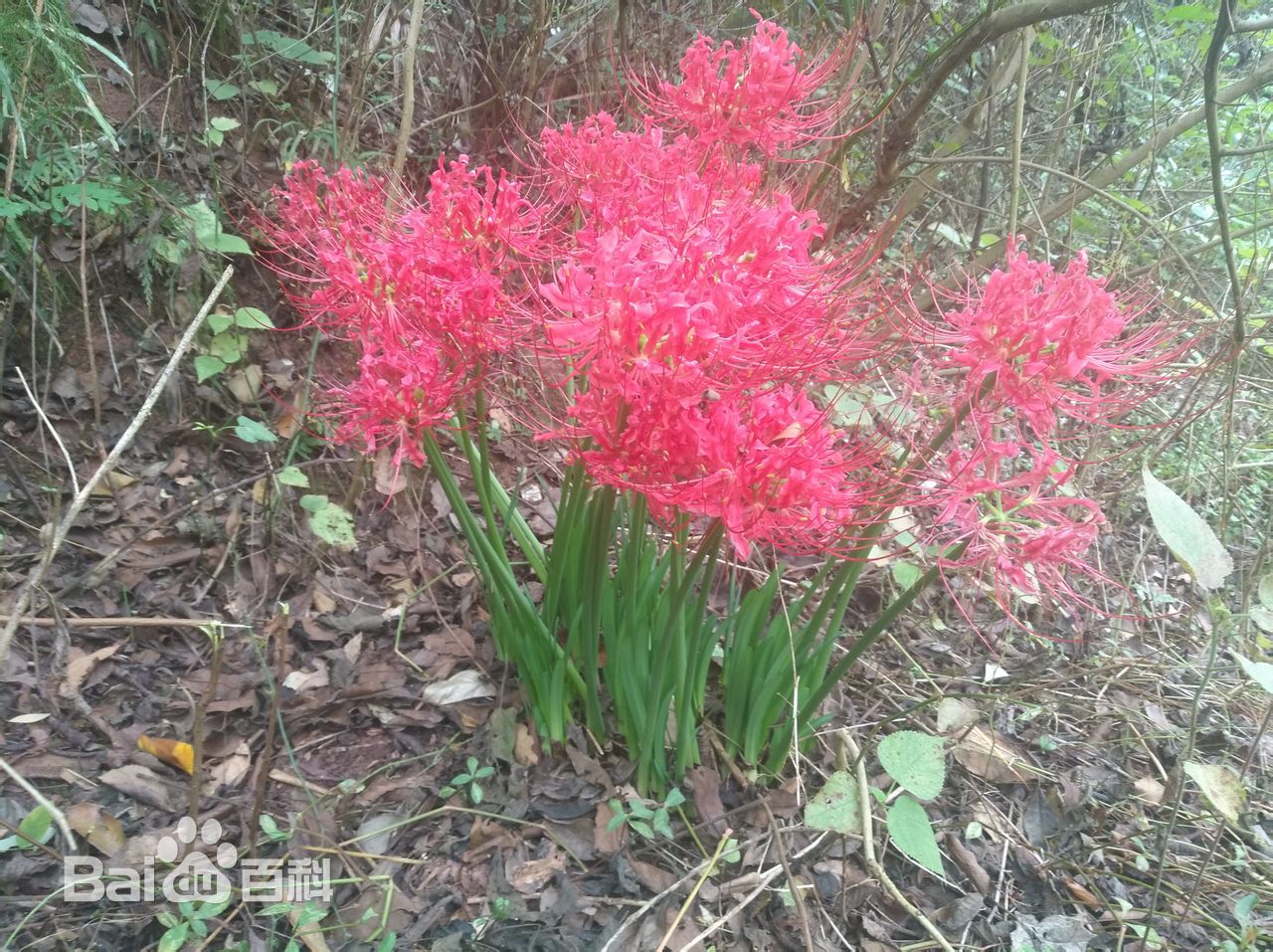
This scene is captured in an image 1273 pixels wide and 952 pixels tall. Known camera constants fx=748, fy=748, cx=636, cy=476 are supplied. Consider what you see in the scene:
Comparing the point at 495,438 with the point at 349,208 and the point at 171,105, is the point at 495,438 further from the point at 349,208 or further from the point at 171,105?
the point at 171,105

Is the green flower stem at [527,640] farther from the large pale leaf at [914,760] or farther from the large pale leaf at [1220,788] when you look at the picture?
the large pale leaf at [1220,788]

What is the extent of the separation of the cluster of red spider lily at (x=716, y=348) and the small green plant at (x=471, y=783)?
2.46 feet

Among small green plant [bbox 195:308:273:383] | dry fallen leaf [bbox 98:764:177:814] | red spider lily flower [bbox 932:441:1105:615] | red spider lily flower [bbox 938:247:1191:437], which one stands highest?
red spider lily flower [bbox 938:247:1191:437]

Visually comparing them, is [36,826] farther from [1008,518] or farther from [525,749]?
[1008,518]

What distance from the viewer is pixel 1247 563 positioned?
9.37 feet

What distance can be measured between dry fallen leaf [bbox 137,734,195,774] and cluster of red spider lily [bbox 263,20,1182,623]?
80 centimetres

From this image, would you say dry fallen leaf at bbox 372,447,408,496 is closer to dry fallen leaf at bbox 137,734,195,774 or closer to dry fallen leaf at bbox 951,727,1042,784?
dry fallen leaf at bbox 137,734,195,774

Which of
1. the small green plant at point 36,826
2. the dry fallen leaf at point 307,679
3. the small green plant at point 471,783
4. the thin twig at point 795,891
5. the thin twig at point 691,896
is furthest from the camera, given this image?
the dry fallen leaf at point 307,679

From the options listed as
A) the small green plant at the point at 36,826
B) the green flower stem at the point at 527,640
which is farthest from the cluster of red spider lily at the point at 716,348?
the small green plant at the point at 36,826

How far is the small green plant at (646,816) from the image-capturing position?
156 centimetres

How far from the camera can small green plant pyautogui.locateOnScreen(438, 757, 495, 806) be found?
1.60 metres

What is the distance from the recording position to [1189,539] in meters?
1.13

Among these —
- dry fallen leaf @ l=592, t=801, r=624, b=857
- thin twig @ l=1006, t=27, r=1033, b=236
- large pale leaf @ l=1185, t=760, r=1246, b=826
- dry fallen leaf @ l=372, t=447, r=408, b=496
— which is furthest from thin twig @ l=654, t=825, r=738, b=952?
thin twig @ l=1006, t=27, r=1033, b=236

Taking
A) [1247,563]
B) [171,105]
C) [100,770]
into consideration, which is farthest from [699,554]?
[1247,563]
